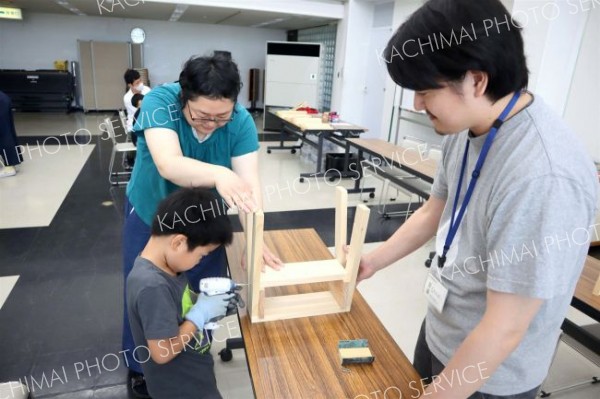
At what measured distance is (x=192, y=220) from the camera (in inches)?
41.0

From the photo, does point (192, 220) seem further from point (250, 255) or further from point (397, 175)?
point (397, 175)

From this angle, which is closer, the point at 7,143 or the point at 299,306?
the point at 299,306

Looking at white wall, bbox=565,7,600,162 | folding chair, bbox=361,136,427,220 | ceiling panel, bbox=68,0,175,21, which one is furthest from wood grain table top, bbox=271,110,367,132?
ceiling panel, bbox=68,0,175,21

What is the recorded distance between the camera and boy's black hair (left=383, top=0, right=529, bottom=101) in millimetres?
560

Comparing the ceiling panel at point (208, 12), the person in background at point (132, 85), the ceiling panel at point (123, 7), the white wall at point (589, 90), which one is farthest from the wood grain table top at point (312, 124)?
the ceiling panel at point (123, 7)

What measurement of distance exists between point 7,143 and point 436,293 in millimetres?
5073

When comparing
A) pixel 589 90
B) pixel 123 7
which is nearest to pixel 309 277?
pixel 589 90

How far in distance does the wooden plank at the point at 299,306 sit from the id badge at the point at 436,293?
351 mm

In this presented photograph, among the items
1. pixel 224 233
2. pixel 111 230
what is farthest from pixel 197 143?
pixel 111 230

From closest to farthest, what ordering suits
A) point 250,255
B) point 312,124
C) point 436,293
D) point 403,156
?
point 436,293 → point 250,255 → point 403,156 → point 312,124

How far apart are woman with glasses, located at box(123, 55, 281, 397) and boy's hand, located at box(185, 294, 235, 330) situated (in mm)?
168

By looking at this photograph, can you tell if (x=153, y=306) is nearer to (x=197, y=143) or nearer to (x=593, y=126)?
(x=197, y=143)

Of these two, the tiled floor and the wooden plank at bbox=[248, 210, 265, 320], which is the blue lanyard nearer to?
the wooden plank at bbox=[248, 210, 265, 320]
